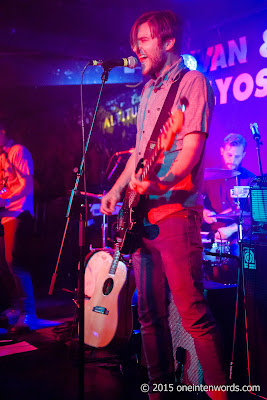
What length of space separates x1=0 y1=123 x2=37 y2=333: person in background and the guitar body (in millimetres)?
1160

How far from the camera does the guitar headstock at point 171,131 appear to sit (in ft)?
6.94

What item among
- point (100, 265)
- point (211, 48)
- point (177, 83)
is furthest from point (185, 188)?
point (211, 48)

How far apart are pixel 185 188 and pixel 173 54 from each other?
0.83 meters

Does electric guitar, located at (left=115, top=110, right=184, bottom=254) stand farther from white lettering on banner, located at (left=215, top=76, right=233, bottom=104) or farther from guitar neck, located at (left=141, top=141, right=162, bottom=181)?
white lettering on banner, located at (left=215, top=76, right=233, bottom=104)

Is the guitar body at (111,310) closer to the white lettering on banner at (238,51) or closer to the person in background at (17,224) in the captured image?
the person in background at (17,224)

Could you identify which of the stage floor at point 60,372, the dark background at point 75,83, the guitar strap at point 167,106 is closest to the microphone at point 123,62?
the guitar strap at point 167,106

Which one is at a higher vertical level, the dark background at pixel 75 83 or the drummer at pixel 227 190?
the dark background at pixel 75 83

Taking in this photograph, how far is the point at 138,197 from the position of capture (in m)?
2.23

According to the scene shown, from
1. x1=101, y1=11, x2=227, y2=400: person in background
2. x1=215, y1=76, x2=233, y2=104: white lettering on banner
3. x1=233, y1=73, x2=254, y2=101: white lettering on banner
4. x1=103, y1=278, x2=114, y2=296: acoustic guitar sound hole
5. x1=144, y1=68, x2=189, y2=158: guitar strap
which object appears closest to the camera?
x1=101, y1=11, x2=227, y2=400: person in background

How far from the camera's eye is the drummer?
588 centimetres

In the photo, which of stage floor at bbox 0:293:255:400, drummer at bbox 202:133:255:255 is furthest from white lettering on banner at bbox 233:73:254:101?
stage floor at bbox 0:293:255:400

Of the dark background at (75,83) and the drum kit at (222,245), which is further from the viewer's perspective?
the dark background at (75,83)

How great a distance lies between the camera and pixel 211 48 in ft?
21.6

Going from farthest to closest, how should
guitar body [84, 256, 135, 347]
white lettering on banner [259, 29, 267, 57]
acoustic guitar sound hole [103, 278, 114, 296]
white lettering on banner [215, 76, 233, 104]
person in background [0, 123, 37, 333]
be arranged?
white lettering on banner [215, 76, 233, 104] → white lettering on banner [259, 29, 267, 57] → person in background [0, 123, 37, 333] → acoustic guitar sound hole [103, 278, 114, 296] → guitar body [84, 256, 135, 347]
